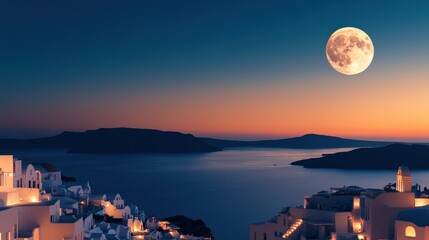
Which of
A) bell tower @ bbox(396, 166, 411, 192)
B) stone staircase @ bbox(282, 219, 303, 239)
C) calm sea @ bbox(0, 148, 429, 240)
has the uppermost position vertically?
bell tower @ bbox(396, 166, 411, 192)

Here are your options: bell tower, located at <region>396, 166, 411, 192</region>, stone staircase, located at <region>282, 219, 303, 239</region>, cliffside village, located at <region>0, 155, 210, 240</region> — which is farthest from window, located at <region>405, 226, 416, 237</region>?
cliffside village, located at <region>0, 155, 210, 240</region>

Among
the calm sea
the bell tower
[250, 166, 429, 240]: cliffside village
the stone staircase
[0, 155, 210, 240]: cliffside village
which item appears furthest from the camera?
Answer: the calm sea

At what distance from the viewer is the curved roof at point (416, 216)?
68.5 feet

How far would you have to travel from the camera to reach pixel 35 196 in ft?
74.5

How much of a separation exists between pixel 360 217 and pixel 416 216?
6267mm

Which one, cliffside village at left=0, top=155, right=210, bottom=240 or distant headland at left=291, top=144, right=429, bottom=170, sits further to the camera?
distant headland at left=291, top=144, right=429, bottom=170

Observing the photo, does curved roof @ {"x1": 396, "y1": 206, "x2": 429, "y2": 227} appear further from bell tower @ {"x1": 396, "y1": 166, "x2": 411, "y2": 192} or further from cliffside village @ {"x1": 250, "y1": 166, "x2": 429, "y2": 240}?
bell tower @ {"x1": 396, "y1": 166, "x2": 411, "y2": 192}

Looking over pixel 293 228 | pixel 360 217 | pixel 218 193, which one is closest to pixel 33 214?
pixel 360 217

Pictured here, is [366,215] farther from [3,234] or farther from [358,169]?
[358,169]

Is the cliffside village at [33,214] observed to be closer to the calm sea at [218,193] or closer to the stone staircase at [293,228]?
the stone staircase at [293,228]

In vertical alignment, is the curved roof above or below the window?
above

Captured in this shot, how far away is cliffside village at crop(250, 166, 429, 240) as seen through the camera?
21.7 metres

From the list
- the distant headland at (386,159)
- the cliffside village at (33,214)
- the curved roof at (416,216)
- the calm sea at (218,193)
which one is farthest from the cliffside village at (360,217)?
the distant headland at (386,159)

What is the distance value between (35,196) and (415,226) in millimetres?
16057
